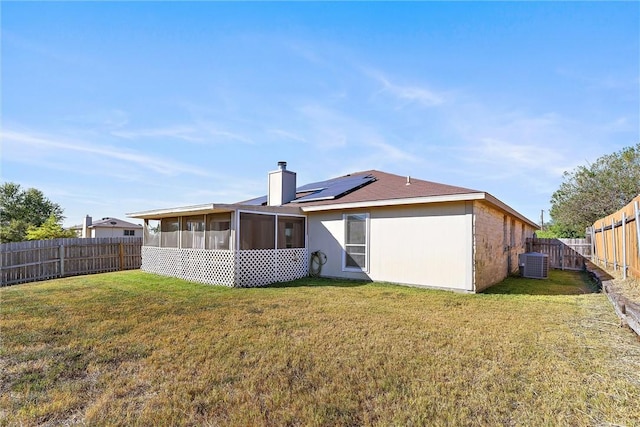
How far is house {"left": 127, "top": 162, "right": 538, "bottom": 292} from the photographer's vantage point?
8297mm

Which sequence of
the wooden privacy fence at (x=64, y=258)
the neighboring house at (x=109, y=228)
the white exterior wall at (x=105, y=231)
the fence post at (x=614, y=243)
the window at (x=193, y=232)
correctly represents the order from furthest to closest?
the white exterior wall at (x=105, y=231), the neighboring house at (x=109, y=228), the wooden privacy fence at (x=64, y=258), the window at (x=193, y=232), the fence post at (x=614, y=243)

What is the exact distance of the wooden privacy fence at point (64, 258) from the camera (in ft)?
37.4

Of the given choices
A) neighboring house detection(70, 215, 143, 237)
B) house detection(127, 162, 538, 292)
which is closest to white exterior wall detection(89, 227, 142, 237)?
neighboring house detection(70, 215, 143, 237)

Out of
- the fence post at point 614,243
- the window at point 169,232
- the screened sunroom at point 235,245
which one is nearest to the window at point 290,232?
the screened sunroom at point 235,245

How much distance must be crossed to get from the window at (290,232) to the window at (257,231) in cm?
32

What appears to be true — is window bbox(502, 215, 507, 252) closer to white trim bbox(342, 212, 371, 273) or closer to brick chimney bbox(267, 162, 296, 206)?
white trim bbox(342, 212, 371, 273)

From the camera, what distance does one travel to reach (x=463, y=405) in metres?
2.67

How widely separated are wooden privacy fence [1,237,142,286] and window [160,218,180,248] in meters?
3.86

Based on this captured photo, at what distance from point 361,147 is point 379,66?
487cm

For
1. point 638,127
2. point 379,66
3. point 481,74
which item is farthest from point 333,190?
point 638,127

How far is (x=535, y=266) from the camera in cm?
1120

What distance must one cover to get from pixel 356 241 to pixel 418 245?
2018 millimetres

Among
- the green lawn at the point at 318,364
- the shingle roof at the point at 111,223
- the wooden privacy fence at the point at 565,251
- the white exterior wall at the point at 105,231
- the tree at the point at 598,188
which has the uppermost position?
the tree at the point at 598,188

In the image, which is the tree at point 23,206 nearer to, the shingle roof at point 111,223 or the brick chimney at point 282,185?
the shingle roof at point 111,223
